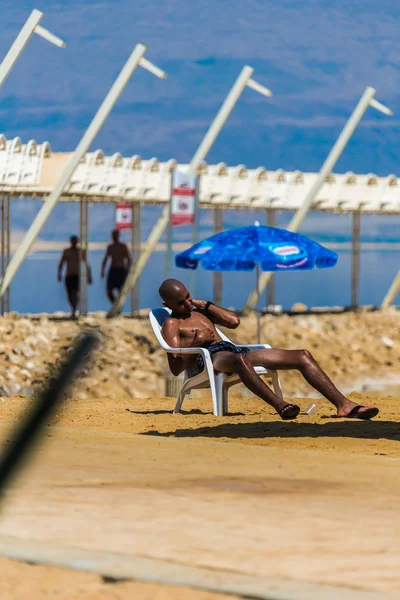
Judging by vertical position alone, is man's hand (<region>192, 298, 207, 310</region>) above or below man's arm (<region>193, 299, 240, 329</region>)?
above

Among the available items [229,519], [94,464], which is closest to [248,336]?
[94,464]

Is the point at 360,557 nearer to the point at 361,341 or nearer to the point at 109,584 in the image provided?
the point at 109,584

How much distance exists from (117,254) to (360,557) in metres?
18.8

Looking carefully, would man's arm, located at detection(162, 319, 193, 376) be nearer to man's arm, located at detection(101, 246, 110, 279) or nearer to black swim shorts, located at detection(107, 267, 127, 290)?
man's arm, located at detection(101, 246, 110, 279)

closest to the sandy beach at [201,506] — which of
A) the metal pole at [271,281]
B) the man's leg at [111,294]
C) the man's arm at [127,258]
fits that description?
the man's leg at [111,294]

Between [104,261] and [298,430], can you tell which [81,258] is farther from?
[298,430]

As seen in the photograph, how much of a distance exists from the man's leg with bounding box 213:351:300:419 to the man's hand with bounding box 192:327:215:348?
41cm

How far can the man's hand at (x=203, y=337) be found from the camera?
11062 millimetres

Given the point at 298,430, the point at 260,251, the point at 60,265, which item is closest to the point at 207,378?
the point at 298,430

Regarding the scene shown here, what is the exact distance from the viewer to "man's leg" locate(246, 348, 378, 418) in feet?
34.6

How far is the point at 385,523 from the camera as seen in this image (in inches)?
234

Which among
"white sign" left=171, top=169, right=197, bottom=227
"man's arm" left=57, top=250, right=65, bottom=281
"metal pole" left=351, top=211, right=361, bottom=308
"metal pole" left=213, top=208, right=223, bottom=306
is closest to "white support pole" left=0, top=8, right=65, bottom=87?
"white sign" left=171, top=169, right=197, bottom=227

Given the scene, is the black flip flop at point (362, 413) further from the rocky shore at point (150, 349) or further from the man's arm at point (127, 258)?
the man's arm at point (127, 258)

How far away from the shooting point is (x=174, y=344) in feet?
35.9
